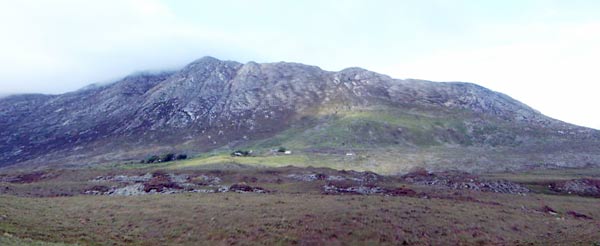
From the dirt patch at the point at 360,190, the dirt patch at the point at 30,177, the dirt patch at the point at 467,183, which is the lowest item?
the dirt patch at the point at 30,177

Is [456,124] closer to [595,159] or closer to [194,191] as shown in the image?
[595,159]

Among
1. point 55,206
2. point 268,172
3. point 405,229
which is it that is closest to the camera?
point 405,229

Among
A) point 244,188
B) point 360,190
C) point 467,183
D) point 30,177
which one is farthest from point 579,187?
point 30,177

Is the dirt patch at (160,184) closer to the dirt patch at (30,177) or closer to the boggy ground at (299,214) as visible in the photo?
the boggy ground at (299,214)

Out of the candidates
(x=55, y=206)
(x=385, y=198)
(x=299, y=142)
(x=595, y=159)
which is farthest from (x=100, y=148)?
(x=595, y=159)

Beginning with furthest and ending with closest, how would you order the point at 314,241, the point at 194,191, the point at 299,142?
the point at 299,142, the point at 194,191, the point at 314,241

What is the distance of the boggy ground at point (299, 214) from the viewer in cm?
4212

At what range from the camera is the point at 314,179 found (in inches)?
3177

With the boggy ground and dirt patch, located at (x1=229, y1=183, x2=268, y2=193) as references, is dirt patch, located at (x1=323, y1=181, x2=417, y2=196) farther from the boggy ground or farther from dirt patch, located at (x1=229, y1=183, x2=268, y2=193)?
dirt patch, located at (x1=229, y1=183, x2=268, y2=193)

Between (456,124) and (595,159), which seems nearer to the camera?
(595,159)

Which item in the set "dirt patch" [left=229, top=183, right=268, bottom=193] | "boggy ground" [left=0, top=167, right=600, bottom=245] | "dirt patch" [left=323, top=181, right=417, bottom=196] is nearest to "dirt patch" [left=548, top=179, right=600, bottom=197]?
"boggy ground" [left=0, top=167, right=600, bottom=245]

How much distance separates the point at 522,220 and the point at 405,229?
15.5 m

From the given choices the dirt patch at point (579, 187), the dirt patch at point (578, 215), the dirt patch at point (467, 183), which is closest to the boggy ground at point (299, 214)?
the dirt patch at point (578, 215)

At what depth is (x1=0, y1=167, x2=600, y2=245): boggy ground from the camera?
138 feet
